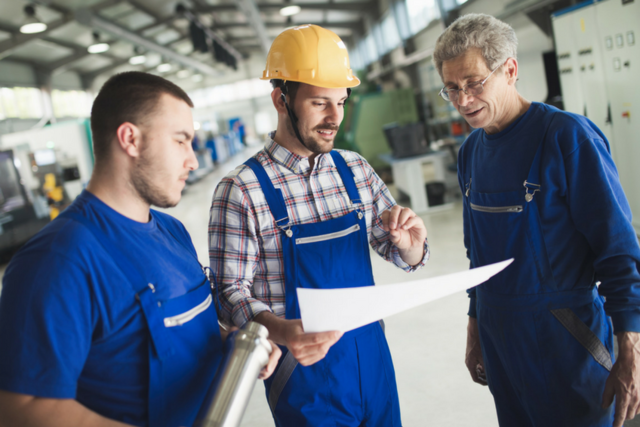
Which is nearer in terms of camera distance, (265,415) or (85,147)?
(265,415)

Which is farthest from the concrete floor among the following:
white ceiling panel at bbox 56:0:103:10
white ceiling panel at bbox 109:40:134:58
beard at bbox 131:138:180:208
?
white ceiling panel at bbox 109:40:134:58

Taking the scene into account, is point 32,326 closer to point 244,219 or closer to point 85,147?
point 244,219

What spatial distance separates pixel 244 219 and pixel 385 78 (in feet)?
50.7

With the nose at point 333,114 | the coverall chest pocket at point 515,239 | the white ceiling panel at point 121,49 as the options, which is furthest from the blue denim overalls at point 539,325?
the white ceiling panel at point 121,49

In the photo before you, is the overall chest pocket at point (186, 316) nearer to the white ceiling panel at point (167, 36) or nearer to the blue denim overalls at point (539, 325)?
the blue denim overalls at point (539, 325)

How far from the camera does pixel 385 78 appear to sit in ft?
52.1

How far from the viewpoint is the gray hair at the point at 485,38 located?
1.48 metres

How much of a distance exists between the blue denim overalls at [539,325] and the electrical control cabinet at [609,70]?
361 centimetres

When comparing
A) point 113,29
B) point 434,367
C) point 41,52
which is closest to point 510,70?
point 434,367

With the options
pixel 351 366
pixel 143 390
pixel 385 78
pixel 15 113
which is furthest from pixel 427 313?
pixel 15 113

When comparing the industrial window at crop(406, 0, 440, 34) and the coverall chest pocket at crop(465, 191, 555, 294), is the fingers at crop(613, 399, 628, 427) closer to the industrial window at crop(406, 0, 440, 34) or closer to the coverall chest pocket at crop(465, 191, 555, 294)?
the coverall chest pocket at crop(465, 191, 555, 294)

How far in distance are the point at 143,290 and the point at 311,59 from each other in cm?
93

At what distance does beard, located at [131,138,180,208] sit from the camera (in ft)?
3.51

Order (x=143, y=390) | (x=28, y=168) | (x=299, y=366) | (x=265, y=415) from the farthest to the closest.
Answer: (x=28, y=168) → (x=265, y=415) → (x=299, y=366) → (x=143, y=390)
